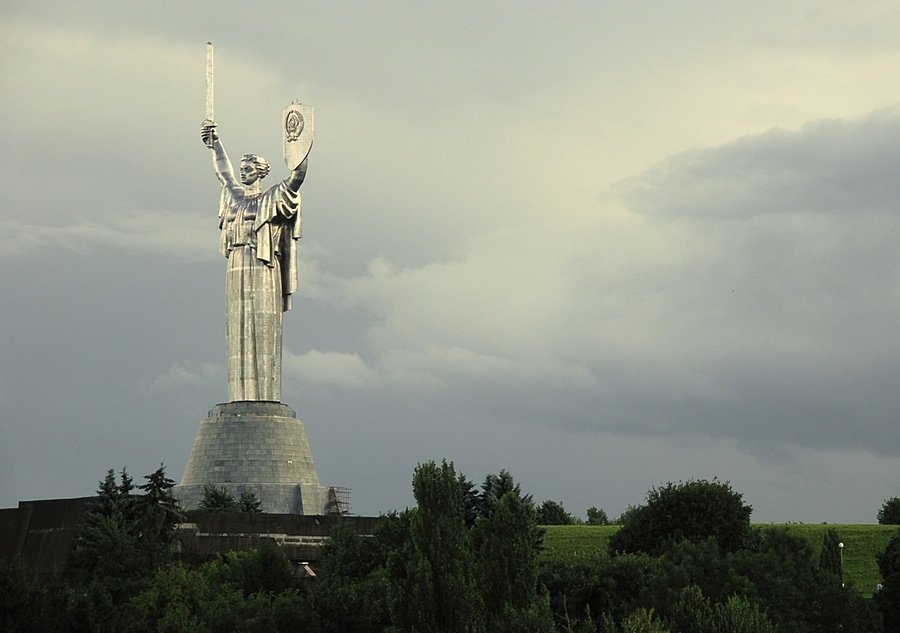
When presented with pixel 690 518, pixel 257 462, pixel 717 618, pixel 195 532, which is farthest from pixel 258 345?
pixel 717 618

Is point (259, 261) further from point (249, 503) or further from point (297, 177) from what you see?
point (249, 503)

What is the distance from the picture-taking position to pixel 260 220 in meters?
59.2

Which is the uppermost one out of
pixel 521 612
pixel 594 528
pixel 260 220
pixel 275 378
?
pixel 260 220

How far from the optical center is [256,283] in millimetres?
59781

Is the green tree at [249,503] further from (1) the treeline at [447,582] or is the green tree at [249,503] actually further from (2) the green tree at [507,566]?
(2) the green tree at [507,566]

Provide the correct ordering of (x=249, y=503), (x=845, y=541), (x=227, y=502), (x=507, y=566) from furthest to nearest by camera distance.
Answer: (x=845, y=541)
(x=227, y=502)
(x=249, y=503)
(x=507, y=566)

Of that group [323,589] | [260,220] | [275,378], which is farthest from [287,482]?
[323,589]

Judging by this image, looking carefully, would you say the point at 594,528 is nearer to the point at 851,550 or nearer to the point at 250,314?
the point at 851,550

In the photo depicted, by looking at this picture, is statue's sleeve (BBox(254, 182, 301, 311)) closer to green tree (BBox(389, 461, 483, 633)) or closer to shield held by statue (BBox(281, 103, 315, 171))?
shield held by statue (BBox(281, 103, 315, 171))

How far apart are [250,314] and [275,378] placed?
242 centimetres

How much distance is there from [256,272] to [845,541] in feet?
81.6

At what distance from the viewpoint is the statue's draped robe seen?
5931cm

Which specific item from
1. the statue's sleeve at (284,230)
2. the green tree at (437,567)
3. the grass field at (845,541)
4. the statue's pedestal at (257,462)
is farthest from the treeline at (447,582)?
the statue's sleeve at (284,230)

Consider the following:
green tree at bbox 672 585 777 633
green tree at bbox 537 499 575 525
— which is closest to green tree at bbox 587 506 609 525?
green tree at bbox 537 499 575 525
